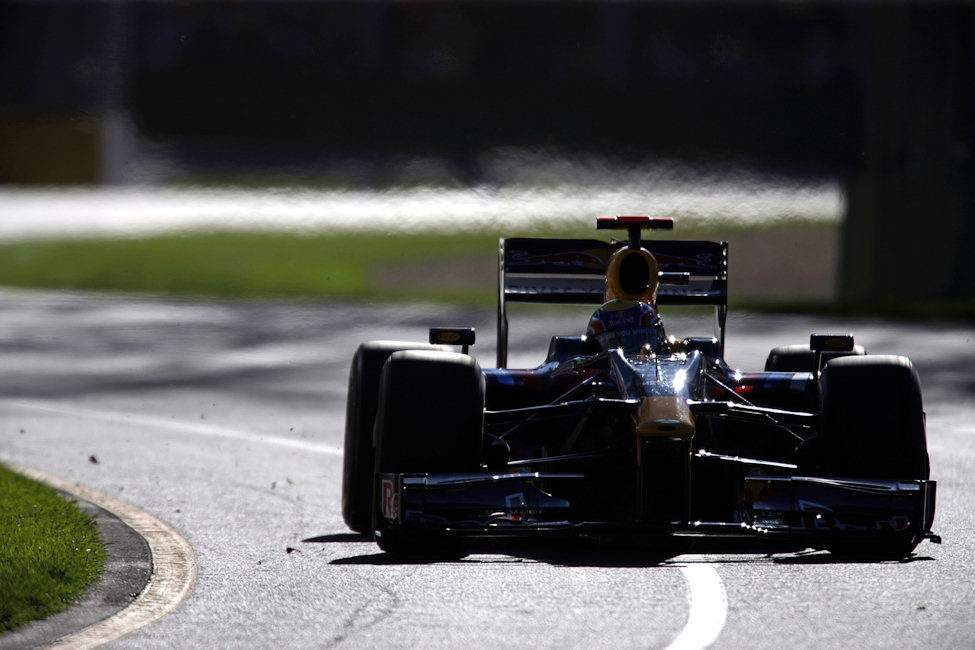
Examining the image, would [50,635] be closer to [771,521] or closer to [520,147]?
[771,521]

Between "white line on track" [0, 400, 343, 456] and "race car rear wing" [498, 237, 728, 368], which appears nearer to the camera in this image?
"race car rear wing" [498, 237, 728, 368]

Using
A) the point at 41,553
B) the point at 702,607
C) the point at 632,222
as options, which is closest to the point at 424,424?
the point at 702,607

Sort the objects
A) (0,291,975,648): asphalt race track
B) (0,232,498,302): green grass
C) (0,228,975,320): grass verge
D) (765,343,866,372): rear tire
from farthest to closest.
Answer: (0,232,498,302): green grass, (0,228,975,320): grass verge, (765,343,866,372): rear tire, (0,291,975,648): asphalt race track

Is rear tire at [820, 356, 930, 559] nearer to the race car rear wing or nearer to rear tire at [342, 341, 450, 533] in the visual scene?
rear tire at [342, 341, 450, 533]

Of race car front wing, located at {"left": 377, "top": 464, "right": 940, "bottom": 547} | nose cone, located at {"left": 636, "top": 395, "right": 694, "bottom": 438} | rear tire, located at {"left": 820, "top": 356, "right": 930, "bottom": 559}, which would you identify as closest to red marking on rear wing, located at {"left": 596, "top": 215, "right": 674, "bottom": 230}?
rear tire, located at {"left": 820, "top": 356, "right": 930, "bottom": 559}

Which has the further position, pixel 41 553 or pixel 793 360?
pixel 793 360

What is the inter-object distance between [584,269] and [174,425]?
4286 millimetres

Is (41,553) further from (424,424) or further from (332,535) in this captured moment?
(424,424)

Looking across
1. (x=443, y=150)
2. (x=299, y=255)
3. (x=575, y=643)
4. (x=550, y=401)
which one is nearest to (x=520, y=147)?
(x=443, y=150)

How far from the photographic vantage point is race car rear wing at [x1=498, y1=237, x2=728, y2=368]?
9805 millimetres

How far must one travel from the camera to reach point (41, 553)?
719cm

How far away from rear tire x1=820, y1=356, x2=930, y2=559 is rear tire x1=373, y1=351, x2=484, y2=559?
1.58m

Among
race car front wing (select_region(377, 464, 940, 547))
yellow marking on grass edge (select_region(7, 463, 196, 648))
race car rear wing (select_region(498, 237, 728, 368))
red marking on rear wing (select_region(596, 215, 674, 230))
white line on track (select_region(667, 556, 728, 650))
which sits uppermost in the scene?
red marking on rear wing (select_region(596, 215, 674, 230))

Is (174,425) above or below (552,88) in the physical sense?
below
